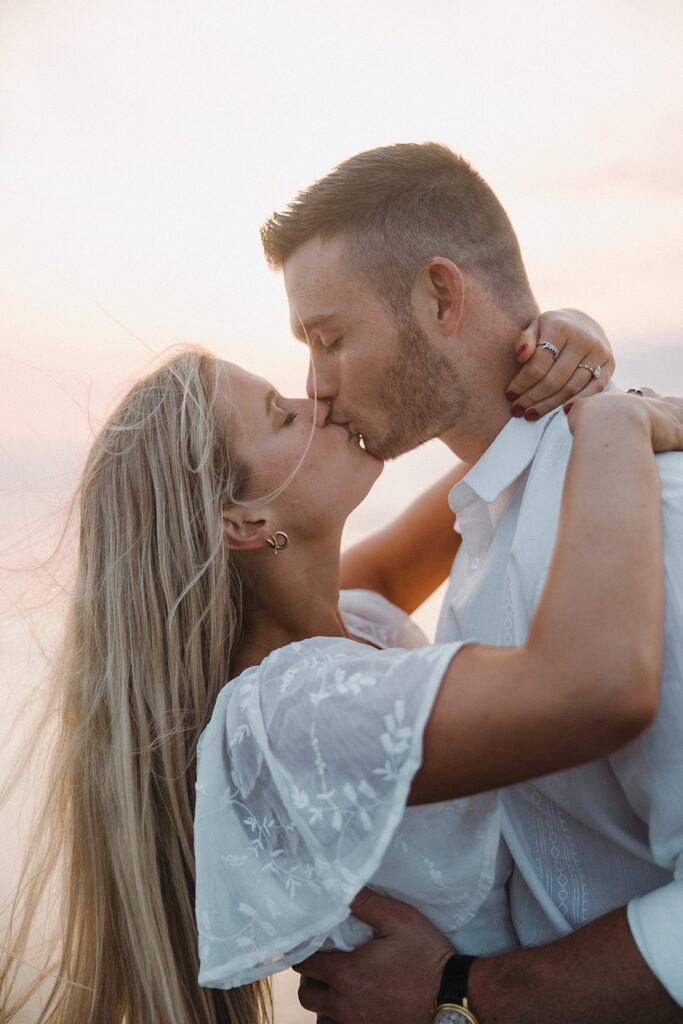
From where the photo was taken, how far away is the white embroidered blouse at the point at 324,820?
149 centimetres

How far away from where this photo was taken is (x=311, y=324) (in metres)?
2.68

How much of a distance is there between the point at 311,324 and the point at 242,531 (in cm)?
73

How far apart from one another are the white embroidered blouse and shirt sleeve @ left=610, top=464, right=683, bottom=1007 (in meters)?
0.33

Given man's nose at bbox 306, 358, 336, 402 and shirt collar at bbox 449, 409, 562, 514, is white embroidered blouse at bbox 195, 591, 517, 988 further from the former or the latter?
man's nose at bbox 306, 358, 336, 402

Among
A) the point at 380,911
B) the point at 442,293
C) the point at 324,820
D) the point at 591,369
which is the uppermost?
the point at 442,293

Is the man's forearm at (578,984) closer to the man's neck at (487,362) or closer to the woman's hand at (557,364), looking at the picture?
the woman's hand at (557,364)

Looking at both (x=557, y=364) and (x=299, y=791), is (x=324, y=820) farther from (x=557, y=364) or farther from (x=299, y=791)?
(x=557, y=364)

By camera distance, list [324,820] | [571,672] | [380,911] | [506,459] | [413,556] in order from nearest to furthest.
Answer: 1. [571,672]
2. [324,820]
3. [380,911]
4. [506,459]
5. [413,556]

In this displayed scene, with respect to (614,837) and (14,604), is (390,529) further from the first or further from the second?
(614,837)

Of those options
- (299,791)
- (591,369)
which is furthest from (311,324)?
(299,791)

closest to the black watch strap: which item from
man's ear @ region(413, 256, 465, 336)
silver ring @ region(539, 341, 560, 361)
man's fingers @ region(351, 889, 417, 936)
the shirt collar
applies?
man's fingers @ region(351, 889, 417, 936)

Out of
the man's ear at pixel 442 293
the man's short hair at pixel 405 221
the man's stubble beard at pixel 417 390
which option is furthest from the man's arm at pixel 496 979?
the man's short hair at pixel 405 221

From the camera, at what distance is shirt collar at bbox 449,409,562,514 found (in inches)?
88.8

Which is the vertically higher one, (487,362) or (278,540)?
(487,362)
